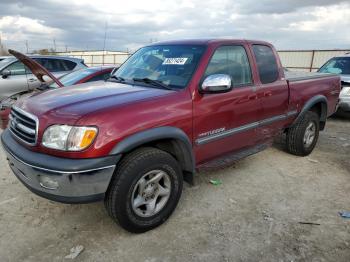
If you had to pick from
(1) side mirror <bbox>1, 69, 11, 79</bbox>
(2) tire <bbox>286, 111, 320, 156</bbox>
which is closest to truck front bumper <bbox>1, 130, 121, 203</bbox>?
(2) tire <bbox>286, 111, 320, 156</bbox>

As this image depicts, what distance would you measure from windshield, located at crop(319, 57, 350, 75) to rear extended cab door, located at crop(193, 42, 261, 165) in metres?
5.74

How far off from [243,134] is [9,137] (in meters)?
2.66

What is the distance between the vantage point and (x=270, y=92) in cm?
439

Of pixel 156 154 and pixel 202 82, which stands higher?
pixel 202 82

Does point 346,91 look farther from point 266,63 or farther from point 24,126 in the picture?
point 24,126

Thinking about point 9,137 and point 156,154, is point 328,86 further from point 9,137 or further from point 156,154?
point 9,137

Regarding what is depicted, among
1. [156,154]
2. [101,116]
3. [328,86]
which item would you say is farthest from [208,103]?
[328,86]

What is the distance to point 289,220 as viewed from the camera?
137 inches

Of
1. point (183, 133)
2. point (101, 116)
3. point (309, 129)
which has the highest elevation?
point (101, 116)

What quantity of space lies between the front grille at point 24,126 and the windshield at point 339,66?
8145 millimetres

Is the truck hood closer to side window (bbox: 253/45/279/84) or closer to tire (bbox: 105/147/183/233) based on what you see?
tire (bbox: 105/147/183/233)

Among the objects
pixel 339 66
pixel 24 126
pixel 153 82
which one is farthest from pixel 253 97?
pixel 339 66

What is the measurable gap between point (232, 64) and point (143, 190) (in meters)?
1.90

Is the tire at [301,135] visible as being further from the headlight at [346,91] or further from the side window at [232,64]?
the headlight at [346,91]
